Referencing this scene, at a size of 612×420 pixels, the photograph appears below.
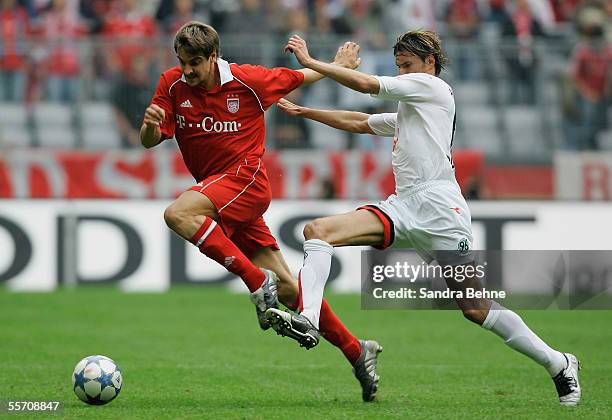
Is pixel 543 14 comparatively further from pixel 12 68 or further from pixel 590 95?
pixel 12 68

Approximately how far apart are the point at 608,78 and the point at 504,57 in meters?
1.68

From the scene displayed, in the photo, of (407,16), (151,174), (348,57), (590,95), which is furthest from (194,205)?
(407,16)

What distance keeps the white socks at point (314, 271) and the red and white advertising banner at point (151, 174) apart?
9.95 metres

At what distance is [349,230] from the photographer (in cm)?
795

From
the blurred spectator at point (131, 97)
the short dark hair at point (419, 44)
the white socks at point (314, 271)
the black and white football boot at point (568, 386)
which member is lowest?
the black and white football boot at point (568, 386)

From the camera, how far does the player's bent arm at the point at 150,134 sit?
26.9 feet

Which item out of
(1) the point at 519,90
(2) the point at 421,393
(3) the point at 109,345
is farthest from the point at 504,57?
(2) the point at 421,393

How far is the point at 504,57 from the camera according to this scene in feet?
63.9

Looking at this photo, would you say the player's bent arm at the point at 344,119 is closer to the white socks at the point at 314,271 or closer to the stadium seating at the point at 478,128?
the white socks at the point at 314,271

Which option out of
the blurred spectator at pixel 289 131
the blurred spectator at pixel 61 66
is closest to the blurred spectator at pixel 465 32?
the blurred spectator at pixel 289 131

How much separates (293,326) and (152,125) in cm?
170

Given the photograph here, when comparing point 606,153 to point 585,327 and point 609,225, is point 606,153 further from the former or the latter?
point 585,327

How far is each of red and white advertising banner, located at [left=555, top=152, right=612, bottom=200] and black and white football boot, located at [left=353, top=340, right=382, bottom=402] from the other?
36.6ft

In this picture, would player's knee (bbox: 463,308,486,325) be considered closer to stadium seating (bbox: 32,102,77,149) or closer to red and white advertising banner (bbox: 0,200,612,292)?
red and white advertising banner (bbox: 0,200,612,292)
